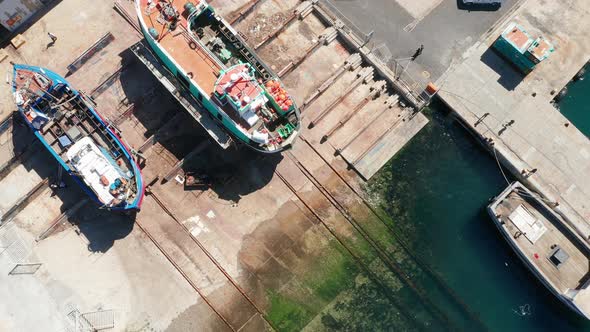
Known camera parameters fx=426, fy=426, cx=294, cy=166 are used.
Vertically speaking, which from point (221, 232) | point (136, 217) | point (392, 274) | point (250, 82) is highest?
point (250, 82)

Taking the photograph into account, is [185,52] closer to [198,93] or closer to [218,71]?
[218,71]

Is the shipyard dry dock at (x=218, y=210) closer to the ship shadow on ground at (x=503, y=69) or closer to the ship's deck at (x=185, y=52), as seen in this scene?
the ship's deck at (x=185, y=52)

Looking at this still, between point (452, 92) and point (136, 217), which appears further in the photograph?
point (452, 92)

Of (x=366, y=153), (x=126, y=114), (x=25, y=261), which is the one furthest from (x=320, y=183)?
→ (x=25, y=261)

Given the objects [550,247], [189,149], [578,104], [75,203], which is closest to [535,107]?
[578,104]

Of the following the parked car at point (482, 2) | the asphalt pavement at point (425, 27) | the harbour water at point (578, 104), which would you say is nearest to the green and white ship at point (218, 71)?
the asphalt pavement at point (425, 27)

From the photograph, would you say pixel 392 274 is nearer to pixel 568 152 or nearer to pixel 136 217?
pixel 568 152

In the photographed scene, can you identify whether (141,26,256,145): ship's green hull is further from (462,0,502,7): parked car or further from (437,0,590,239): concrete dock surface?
(462,0,502,7): parked car
